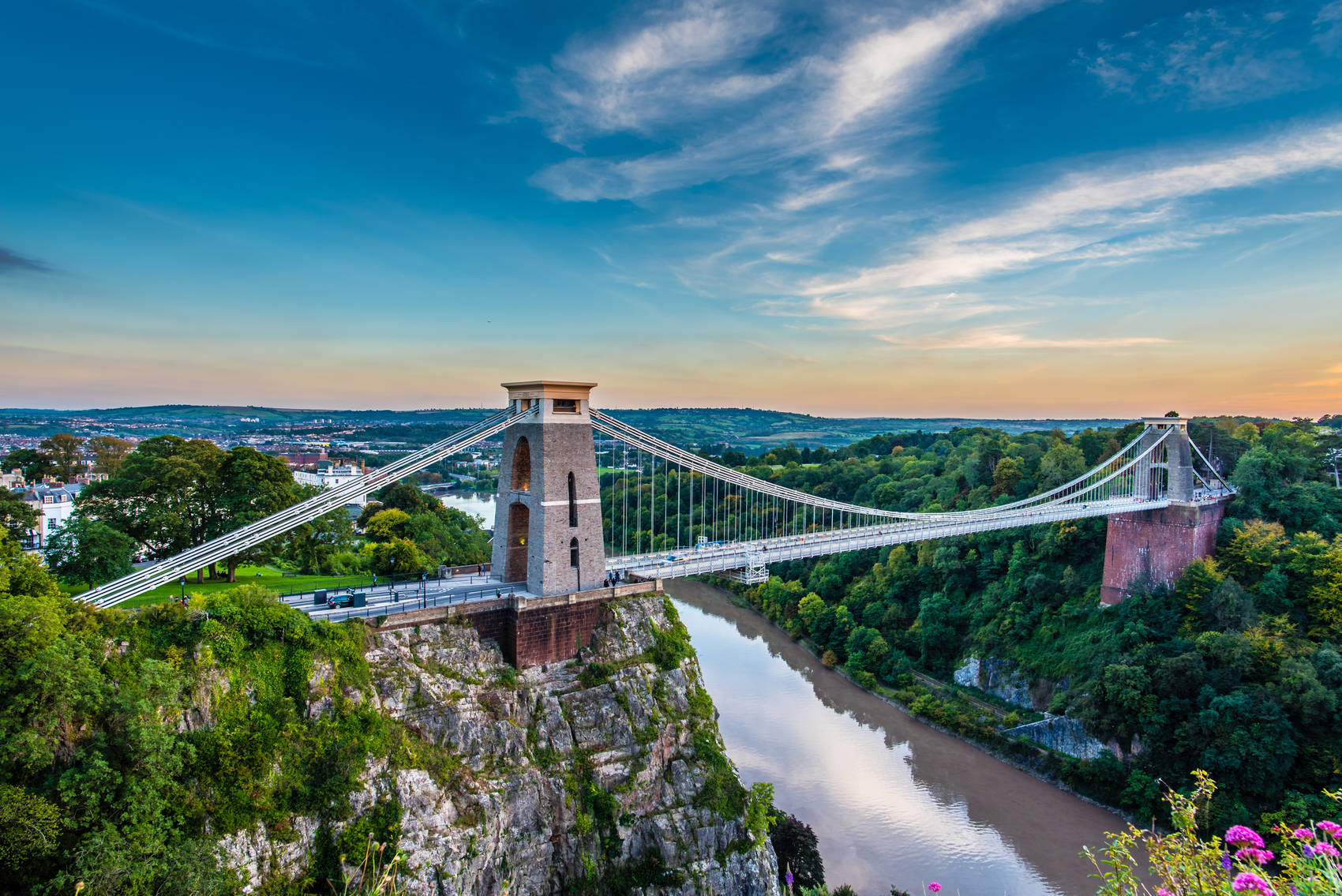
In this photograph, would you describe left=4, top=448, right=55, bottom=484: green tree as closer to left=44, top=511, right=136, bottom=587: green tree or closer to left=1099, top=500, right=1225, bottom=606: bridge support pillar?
left=44, top=511, right=136, bottom=587: green tree

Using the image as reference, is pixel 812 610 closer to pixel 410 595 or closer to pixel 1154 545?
pixel 1154 545

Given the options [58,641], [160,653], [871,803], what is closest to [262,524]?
[160,653]

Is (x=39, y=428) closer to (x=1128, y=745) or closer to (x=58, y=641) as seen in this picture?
(x=58, y=641)

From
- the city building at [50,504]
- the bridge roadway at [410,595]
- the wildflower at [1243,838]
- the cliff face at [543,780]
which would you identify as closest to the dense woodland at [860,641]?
the cliff face at [543,780]

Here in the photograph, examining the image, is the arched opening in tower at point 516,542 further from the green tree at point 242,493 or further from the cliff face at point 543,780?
the green tree at point 242,493

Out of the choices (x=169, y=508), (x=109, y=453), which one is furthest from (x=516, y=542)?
(x=109, y=453)

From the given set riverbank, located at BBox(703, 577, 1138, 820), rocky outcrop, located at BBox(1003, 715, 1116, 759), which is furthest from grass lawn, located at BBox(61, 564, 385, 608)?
rocky outcrop, located at BBox(1003, 715, 1116, 759)
